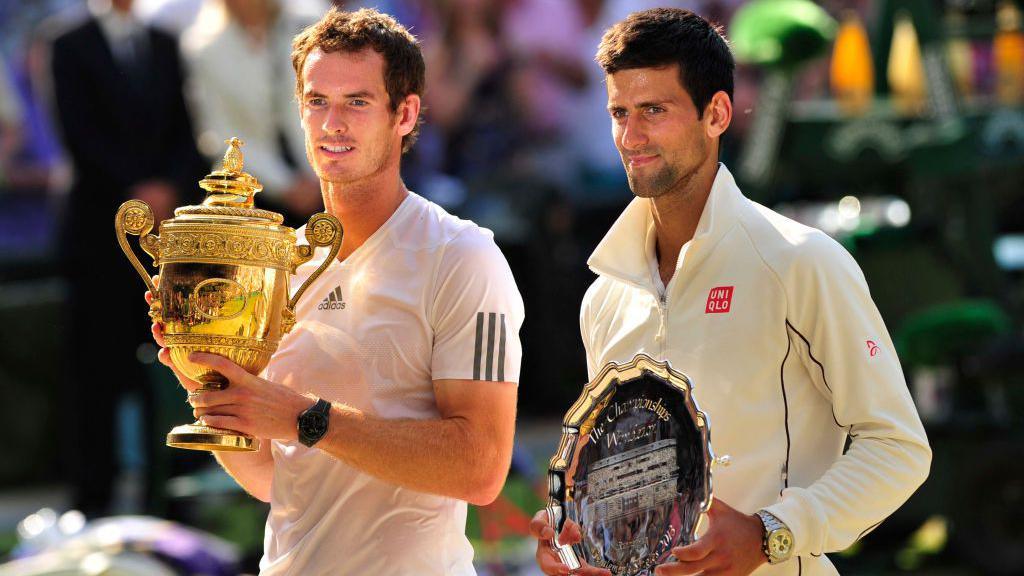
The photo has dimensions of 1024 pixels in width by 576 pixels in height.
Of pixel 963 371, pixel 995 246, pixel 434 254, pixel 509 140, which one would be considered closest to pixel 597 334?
pixel 434 254

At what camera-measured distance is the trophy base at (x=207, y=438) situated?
9.89 ft

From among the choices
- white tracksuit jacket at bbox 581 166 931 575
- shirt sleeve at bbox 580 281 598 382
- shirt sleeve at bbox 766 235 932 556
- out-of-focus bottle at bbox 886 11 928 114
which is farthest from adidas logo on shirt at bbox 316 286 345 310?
out-of-focus bottle at bbox 886 11 928 114

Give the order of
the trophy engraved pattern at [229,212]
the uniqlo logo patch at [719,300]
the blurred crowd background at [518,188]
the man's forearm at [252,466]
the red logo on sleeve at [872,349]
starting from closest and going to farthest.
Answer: the red logo on sleeve at [872,349]
the uniqlo logo patch at [719,300]
the trophy engraved pattern at [229,212]
the man's forearm at [252,466]
the blurred crowd background at [518,188]

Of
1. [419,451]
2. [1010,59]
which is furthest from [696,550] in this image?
[1010,59]

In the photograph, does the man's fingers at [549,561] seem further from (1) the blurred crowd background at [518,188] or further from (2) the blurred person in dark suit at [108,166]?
(2) the blurred person in dark suit at [108,166]

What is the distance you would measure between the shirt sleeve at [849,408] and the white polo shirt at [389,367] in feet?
2.04

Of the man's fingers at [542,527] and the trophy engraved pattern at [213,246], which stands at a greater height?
the trophy engraved pattern at [213,246]

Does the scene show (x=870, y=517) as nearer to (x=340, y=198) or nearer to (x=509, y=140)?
(x=340, y=198)

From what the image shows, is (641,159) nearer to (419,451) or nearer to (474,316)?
(474,316)

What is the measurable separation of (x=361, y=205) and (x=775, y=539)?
1.12m

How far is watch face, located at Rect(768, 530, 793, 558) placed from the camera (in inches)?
105

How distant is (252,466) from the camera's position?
343 cm

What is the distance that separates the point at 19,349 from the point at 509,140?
8.72ft

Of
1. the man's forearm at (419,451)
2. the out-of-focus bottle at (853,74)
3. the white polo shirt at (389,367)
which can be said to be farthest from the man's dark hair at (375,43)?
the out-of-focus bottle at (853,74)
